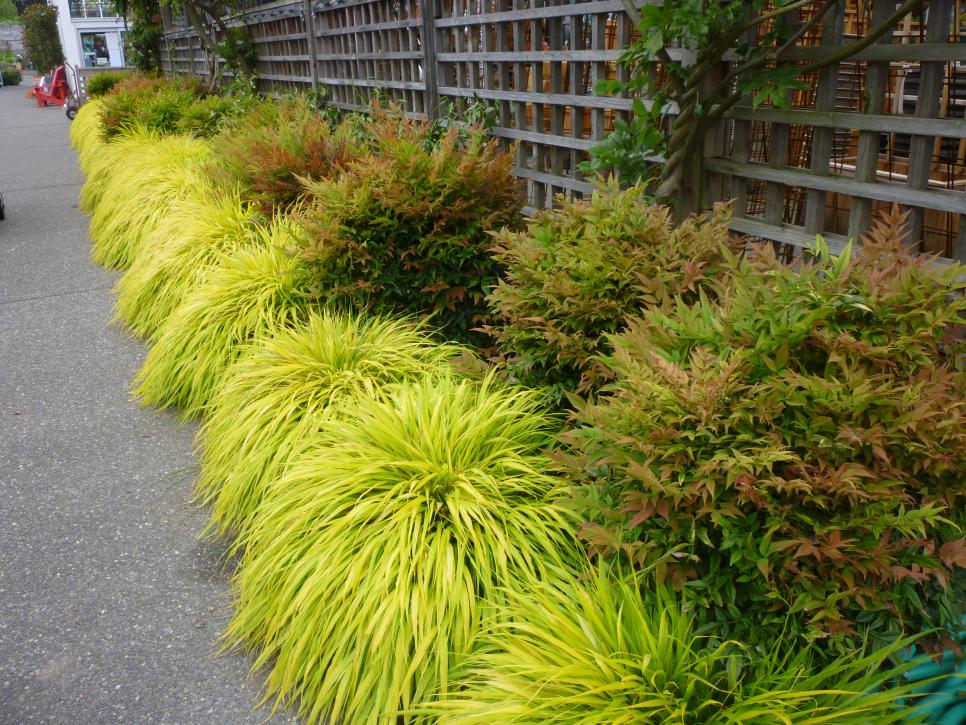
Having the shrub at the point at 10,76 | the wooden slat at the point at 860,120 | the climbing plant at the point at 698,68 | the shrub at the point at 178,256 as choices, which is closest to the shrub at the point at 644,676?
the wooden slat at the point at 860,120

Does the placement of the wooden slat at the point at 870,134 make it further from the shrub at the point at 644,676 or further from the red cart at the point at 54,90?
the red cart at the point at 54,90

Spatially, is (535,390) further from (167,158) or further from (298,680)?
(167,158)

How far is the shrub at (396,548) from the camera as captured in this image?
220 cm

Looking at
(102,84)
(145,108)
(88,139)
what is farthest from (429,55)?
(102,84)

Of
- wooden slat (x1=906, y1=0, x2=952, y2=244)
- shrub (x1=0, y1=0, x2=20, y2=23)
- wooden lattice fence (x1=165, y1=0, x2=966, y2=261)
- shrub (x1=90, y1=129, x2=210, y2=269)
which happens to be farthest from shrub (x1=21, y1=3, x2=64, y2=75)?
wooden slat (x1=906, y1=0, x2=952, y2=244)

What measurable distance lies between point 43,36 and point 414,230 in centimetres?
4790

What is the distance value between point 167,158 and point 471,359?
5492 millimetres

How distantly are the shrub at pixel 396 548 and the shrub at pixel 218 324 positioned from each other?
1.37m

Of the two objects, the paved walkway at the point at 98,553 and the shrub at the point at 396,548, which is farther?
the paved walkway at the point at 98,553

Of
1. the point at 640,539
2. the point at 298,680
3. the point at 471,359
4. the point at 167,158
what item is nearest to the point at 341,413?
the point at 471,359

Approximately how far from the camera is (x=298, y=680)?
2.40m

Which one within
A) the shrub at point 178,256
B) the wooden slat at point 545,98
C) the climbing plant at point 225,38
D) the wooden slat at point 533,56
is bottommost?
the shrub at point 178,256

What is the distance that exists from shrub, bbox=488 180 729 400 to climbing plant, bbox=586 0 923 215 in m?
0.62

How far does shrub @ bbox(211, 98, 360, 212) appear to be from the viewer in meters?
5.18
